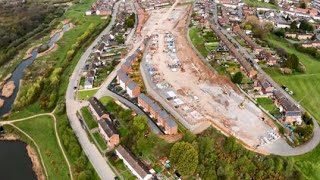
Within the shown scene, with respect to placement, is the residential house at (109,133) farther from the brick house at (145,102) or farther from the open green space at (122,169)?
the brick house at (145,102)

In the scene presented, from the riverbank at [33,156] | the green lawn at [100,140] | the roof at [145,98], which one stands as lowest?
the riverbank at [33,156]

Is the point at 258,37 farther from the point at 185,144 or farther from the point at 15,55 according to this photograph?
the point at 15,55

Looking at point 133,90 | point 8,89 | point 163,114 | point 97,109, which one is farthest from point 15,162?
point 8,89

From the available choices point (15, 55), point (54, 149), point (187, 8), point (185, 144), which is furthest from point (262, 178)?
point (187, 8)

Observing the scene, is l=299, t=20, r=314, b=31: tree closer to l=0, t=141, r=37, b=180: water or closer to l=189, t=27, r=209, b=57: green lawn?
l=189, t=27, r=209, b=57: green lawn

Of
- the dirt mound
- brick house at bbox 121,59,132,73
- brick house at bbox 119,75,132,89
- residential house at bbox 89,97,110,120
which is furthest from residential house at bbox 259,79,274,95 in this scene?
the dirt mound

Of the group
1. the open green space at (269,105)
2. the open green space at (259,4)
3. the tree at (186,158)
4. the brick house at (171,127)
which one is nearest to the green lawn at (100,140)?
the brick house at (171,127)

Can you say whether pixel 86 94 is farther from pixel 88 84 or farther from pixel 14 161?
pixel 14 161
